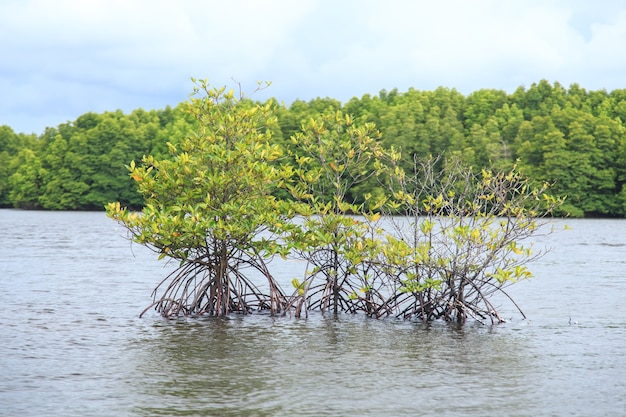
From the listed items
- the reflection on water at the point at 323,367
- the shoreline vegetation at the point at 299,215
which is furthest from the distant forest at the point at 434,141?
the reflection on water at the point at 323,367

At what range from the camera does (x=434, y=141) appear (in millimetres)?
117500

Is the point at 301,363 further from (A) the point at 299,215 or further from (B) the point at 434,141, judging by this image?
(B) the point at 434,141

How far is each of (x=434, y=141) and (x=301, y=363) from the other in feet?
341

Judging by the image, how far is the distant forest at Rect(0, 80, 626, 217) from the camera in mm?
102438

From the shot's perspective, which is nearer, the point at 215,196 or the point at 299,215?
the point at 215,196

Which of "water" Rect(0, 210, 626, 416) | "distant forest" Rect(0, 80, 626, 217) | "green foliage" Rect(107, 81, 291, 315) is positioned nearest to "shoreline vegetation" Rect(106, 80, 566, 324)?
"green foliage" Rect(107, 81, 291, 315)

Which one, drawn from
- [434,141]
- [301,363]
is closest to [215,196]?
[301,363]

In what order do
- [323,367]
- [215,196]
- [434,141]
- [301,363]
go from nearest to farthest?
[323,367], [301,363], [215,196], [434,141]

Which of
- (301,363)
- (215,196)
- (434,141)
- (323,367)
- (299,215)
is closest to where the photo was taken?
(323,367)

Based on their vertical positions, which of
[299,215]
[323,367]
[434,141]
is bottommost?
[323,367]

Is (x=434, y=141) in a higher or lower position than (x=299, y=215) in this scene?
higher

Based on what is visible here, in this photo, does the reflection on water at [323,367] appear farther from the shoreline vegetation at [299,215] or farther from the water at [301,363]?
the shoreline vegetation at [299,215]

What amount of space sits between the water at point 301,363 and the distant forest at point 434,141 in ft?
245

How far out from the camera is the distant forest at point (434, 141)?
102 metres
